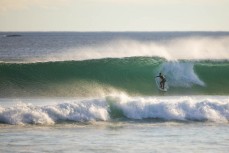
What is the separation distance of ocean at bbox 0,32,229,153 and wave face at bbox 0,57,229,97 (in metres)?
0.04

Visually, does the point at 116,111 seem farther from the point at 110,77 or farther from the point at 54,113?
the point at 110,77

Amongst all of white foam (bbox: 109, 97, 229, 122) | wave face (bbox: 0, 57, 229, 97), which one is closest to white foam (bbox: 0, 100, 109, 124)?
white foam (bbox: 109, 97, 229, 122)

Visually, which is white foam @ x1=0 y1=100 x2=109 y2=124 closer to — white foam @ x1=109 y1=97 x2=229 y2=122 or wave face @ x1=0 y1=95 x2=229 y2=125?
wave face @ x1=0 y1=95 x2=229 y2=125

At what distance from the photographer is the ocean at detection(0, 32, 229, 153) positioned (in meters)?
16.0

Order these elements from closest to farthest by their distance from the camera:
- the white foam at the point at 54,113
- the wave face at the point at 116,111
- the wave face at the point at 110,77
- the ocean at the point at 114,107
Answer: the ocean at the point at 114,107 < the white foam at the point at 54,113 < the wave face at the point at 116,111 < the wave face at the point at 110,77

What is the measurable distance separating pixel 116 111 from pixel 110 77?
790cm

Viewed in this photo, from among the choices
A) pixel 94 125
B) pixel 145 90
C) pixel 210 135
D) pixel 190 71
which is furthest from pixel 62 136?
pixel 190 71

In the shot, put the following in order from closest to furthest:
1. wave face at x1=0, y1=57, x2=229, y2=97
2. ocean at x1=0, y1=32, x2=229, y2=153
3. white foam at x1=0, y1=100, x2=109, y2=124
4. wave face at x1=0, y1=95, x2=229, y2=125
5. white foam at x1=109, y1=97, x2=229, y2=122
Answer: ocean at x1=0, y1=32, x2=229, y2=153 → white foam at x1=0, y1=100, x2=109, y2=124 → wave face at x1=0, y1=95, x2=229, y2=125 → white foam at x1=109, y1=97, x2=229, y2=122 → wave face at x1=0, y1=57, x2=229, y2=97

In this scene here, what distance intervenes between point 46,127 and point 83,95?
6.87 m

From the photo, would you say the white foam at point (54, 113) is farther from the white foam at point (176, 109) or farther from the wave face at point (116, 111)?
the white foam at point (176, 109)

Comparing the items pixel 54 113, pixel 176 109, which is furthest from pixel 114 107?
pixel 54 113

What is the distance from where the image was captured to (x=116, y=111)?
20469 millimetres

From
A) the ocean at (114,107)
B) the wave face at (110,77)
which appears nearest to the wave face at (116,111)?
the ocean at (114,107)

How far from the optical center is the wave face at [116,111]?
63.2 feet
